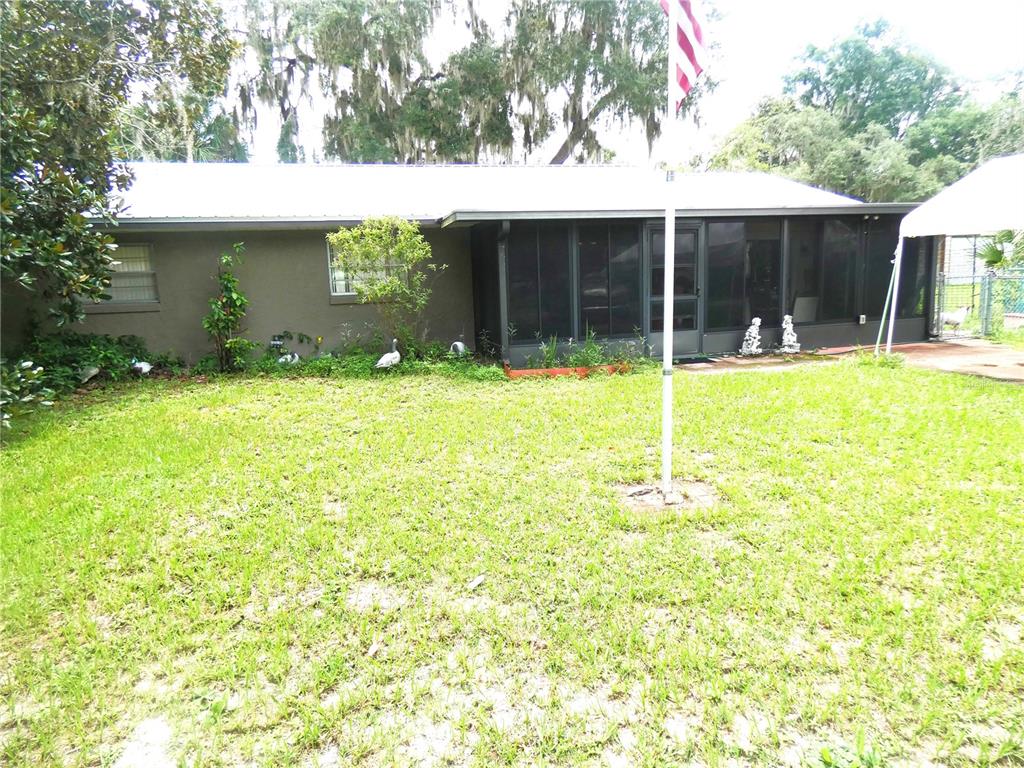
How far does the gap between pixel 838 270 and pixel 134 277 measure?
37.6ft

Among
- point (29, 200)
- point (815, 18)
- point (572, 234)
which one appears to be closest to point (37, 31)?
point (29, 200)

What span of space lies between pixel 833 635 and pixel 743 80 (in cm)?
2515

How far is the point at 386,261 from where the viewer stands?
943 cm

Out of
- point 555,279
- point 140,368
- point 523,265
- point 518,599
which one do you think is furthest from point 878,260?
point 140,368

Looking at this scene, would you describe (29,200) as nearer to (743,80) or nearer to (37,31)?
(37,31)

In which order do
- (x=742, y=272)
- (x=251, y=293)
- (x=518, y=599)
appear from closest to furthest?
(x=518, y=599), (x=251, y=293), (x=742, y=272)

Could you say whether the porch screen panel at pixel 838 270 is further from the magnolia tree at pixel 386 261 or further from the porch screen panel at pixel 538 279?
the magnolia tree at pixel 386 261

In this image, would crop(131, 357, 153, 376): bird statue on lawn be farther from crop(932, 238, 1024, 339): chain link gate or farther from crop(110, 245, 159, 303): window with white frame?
crop(932, 238, 1024, 339): chain link gate

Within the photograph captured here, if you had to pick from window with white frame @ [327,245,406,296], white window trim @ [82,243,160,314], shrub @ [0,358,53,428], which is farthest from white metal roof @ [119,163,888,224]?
shrub @ [0,358,53,428]

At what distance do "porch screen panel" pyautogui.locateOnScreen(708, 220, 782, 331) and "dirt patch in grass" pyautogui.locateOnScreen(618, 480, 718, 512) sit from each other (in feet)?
20.7

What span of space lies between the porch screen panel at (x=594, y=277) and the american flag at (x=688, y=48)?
17.7ft

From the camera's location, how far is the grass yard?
2.22m

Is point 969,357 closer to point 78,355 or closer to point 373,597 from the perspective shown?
point 373,597

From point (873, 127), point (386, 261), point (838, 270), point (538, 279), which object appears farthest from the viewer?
point (873, 127)
